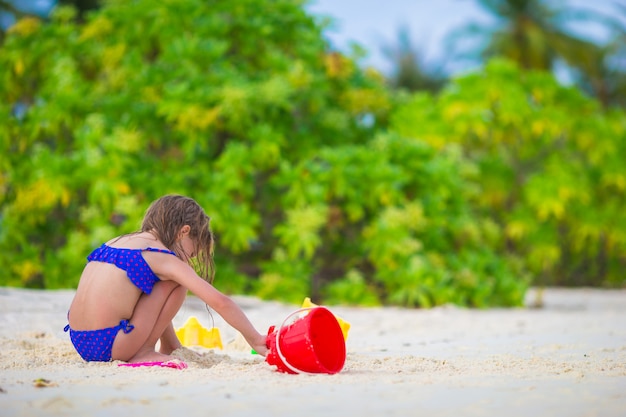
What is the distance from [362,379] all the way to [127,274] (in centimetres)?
107

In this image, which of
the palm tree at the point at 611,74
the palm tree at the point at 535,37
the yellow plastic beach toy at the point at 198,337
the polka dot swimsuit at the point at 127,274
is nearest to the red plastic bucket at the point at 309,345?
the polka dot swimsuit at the point at 127,274

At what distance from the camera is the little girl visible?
9.91ft

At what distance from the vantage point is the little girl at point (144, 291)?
302 centimetres

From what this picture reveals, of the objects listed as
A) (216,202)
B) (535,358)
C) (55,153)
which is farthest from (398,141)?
(535,358)

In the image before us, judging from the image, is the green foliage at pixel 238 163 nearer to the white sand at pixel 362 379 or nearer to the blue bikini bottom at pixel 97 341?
the white sand at pixel 362 379

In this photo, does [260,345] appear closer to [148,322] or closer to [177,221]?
[148,322]

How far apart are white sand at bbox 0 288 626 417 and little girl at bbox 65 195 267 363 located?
14cm

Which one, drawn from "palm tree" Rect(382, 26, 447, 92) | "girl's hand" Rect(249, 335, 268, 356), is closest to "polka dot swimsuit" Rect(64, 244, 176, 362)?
"girl's hand" Rect(249, 335, 268, 356)

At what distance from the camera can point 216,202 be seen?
7094 mm

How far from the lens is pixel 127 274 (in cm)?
305

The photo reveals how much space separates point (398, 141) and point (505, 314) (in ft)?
7.28

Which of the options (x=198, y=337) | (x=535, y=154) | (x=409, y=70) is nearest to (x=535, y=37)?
(x=409, y=70)

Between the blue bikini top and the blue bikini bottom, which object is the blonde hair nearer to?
the blue bikini top

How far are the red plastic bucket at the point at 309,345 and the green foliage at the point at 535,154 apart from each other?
666cm
